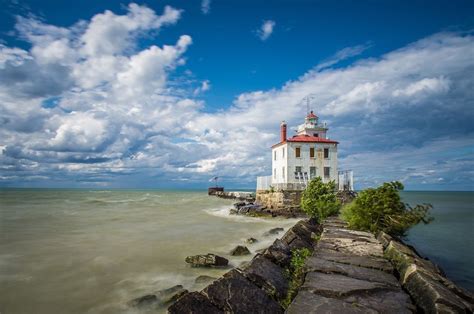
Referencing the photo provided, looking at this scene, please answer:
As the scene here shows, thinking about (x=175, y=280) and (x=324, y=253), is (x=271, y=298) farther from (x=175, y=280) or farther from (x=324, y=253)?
(x=175, y=280)

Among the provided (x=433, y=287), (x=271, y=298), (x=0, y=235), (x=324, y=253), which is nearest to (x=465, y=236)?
(x=324, y=253)

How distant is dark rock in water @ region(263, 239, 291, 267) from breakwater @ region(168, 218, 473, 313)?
0.08ft

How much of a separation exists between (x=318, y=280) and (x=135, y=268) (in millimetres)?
7511

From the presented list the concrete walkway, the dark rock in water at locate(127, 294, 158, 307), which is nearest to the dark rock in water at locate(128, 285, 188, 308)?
the dark rock in water at locate(127, 294, 158, 307)

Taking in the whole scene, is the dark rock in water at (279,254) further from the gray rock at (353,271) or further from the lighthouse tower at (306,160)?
the lighthouse tower at (306,160)

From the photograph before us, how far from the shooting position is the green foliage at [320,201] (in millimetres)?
16703

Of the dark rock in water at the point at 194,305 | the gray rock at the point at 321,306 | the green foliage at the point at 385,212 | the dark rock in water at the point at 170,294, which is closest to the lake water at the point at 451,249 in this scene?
the green foliage at the point at 385,212

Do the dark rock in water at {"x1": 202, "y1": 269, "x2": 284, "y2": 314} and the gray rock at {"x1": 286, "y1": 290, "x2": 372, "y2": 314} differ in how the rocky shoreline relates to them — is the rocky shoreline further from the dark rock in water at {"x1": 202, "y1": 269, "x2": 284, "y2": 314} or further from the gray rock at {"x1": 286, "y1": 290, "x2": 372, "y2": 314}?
the gray rock at {"x1": 286, "y1": 290, "x2": 372, "y2": 314}

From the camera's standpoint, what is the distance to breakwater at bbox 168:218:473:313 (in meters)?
4.14

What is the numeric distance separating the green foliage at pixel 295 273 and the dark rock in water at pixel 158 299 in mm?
2618

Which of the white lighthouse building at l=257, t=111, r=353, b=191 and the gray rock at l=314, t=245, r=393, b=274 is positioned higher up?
the white lighthouse building at l=257, t=111, r=353, b=191

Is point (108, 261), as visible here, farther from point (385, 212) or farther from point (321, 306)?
point (385, 212)

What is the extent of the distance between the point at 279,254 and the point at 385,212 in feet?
18.4

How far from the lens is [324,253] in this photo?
278 inches
